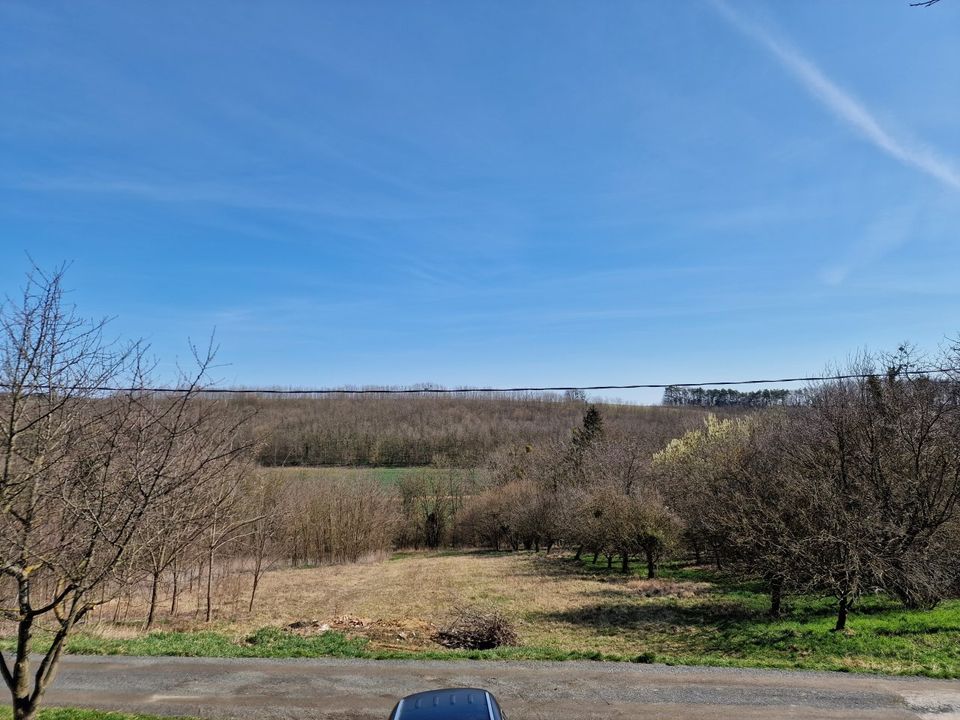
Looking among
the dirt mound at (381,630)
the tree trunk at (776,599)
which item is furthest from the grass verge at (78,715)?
the tree trunk at (776,599)

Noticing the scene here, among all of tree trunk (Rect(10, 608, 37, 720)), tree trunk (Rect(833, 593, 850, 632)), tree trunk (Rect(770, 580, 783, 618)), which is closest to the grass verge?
tree trunk (Rect(10, 608, 37, 720))

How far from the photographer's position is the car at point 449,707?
19.6 ft

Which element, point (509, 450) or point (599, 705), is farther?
point (509, 450)

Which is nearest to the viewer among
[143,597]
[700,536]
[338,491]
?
[143,597]

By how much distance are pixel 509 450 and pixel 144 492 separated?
6549 centimetres

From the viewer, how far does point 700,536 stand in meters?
29.7

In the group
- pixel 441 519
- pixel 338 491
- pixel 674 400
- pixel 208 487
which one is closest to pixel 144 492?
pixel 208 487

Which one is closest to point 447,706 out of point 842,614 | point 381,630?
point 381,630

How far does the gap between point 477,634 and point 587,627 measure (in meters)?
6.07

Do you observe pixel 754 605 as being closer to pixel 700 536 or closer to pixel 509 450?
pixel 700 536

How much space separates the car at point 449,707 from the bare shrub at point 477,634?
33.0 ft

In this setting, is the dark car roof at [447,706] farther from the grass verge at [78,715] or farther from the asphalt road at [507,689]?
the grass verge at [78,715]

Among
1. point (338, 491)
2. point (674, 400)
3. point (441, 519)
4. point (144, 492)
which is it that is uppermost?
point (674, 400)

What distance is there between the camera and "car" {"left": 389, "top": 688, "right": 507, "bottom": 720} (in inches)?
235
